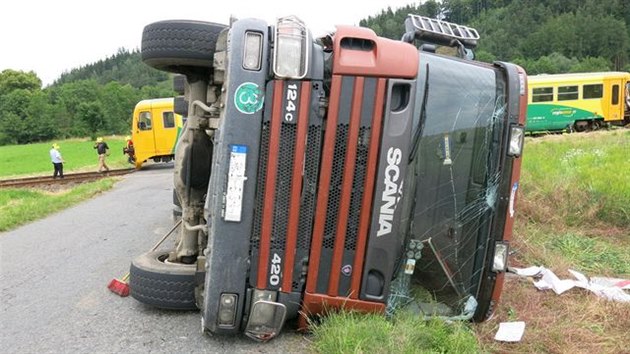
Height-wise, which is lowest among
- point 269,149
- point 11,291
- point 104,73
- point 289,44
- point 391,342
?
point 11,291

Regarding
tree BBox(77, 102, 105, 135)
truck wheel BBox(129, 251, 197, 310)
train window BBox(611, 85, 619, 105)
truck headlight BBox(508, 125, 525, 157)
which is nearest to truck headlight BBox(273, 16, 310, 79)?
truck headlight BBox(508, 125, 525, 157)

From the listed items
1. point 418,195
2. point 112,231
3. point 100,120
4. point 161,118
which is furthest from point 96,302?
point 100,120

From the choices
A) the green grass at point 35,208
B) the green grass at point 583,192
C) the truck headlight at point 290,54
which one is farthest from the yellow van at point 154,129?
the truck headlight at point 290,54

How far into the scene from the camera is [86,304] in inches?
151

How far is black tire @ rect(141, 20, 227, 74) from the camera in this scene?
134 inches

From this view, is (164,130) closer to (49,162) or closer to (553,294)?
(49,162)

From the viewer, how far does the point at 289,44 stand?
2904mm

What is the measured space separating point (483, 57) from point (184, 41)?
5819 centimetres

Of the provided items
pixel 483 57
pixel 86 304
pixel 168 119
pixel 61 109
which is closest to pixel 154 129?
pixel 168 119

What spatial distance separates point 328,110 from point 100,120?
76.5 metres

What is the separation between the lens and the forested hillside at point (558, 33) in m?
80.2

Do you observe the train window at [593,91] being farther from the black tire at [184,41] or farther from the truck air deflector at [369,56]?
the black tire at [184,41]

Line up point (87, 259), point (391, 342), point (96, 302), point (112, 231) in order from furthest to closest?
point (112, 231), point (87, 259), point (96, 302), point (391, 342)

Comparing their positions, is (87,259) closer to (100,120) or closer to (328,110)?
(328,110)
